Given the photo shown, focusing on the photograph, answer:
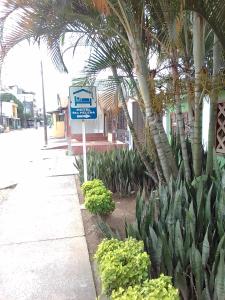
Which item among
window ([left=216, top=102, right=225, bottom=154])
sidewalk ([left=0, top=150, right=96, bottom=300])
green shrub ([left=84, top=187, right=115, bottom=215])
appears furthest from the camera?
window ([left=216, top=102, right=225, bottom=154])

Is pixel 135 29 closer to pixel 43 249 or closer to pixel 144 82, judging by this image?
pixel 144 82

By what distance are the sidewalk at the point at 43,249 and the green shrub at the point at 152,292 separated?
110 centimetres

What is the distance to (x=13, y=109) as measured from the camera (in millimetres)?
80188

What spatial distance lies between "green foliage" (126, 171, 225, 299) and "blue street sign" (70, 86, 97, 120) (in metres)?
3.68

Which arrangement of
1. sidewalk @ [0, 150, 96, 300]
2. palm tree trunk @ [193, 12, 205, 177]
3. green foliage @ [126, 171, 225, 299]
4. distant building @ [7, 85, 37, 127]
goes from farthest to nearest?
distant building @ [7, 85, 37, 127]
palm tree trunk @ [193, 12, 205, 177]
sidewalk @ [0, 150, 96, 300]
green foliage @ [126, 171, 225, 299]

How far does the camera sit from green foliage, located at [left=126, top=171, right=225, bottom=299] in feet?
7.97

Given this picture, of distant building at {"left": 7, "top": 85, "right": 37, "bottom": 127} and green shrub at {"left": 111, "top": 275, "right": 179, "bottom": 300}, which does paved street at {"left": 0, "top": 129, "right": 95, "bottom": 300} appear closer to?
green shrub at {"left": 111, "top": 275, "right": 179, "bottom": 300}

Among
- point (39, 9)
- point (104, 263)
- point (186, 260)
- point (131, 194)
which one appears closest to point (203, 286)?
point (186, 260)

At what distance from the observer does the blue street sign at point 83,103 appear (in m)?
6.85

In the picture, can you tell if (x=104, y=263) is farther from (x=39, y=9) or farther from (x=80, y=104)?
(x=80, y=104)

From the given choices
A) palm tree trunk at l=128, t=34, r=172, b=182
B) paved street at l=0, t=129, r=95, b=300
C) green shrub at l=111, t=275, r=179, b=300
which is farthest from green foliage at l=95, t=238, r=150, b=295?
palm tree trunk at l=128, t=34, r=172, b=182

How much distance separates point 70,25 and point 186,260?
413cm

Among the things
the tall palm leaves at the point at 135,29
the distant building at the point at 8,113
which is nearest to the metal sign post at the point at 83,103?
the tall palm leaves at the point at 135,29

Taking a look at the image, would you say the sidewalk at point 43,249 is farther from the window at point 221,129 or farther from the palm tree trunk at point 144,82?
the window at point 221,129
